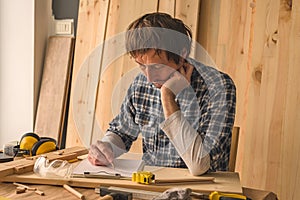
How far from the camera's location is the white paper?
5.03ft

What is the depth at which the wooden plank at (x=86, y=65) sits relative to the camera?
2791 millimetres

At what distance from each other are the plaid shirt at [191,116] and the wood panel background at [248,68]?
A: 56 centimetres

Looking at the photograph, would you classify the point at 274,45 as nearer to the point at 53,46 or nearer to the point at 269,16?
the point at 269,16

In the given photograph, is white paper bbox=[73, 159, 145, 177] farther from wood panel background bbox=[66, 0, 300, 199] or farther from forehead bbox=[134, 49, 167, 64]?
wood panel background bbox=[66, 0, 300, 199]

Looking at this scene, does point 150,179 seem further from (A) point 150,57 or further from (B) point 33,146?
(B) point 33,146

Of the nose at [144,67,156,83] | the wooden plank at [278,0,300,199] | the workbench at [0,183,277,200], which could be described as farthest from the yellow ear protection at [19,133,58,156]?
Result: the wooden plank at [278,0,300,199]

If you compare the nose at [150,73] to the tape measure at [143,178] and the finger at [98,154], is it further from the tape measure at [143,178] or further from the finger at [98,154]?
the tape measure at [143,178]

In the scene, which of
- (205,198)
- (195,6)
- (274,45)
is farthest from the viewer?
(195,6)

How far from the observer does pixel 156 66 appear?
1.71 meters

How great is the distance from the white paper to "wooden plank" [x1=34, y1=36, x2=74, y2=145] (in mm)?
1221

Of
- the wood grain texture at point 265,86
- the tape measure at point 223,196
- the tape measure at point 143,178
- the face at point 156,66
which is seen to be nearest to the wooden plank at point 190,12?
the wood grain texture at point 265,86

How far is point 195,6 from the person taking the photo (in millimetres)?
2547

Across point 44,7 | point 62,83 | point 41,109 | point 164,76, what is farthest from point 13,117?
point 164,76

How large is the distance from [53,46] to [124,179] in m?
1.67
